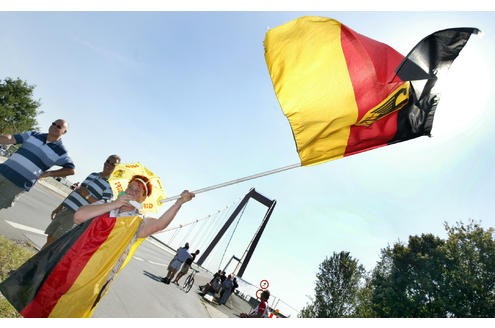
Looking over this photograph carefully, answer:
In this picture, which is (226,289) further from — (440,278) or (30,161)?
(440,278)

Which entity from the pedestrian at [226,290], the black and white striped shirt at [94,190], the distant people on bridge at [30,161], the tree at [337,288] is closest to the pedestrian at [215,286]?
the pedestrian at [226,290]

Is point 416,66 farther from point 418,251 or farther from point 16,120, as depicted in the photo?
point 16,120

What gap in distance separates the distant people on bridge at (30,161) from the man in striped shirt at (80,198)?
14.6 inches

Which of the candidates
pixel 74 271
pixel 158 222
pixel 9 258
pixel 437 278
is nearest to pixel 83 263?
pixel 74 271

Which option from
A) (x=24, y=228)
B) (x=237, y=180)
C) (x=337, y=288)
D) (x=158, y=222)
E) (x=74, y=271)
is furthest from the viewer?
(x=337, y=288)

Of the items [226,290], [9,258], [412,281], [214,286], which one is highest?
[412,281]

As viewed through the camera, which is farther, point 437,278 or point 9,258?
point 437,278

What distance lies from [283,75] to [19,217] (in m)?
7.02

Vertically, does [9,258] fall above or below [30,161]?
below

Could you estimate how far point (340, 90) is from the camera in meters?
4.04

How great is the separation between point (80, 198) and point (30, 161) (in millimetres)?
743

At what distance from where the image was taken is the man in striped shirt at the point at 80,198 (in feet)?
14.0

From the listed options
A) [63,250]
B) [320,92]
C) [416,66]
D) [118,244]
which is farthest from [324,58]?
[63,250]

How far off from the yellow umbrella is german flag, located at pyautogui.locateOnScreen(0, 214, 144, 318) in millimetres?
220
